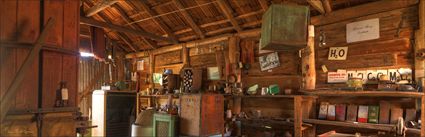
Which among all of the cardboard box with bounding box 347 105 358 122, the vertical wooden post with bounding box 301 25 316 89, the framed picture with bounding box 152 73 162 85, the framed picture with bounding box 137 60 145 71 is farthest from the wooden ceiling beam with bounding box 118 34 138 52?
the cardboard box with bounding box 347 105 358 122

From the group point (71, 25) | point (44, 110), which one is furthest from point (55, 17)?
point (44, 110)

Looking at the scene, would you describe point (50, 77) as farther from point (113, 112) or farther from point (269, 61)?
point (113, 112)

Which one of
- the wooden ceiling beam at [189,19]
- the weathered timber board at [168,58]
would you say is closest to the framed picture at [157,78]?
the weathered timber board at [168,58]

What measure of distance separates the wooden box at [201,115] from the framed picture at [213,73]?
1732mm

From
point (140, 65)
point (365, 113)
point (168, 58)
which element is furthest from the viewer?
point (140, 65)

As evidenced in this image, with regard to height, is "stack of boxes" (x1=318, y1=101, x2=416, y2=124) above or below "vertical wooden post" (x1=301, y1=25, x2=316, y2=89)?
below

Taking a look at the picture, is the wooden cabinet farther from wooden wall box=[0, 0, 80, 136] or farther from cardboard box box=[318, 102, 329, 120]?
cardboard box box=[318, 102, 329, 120]

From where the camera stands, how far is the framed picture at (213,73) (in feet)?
22.5

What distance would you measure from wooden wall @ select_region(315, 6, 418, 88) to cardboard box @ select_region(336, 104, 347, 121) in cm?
36

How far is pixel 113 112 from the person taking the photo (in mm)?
7824

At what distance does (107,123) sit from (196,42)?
313 cm

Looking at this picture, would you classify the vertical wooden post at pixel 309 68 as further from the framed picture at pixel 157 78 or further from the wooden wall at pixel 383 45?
the framed picture at pixel 157 78

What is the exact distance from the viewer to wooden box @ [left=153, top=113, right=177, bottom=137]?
495 centimetres

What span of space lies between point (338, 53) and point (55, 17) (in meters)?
4.13
